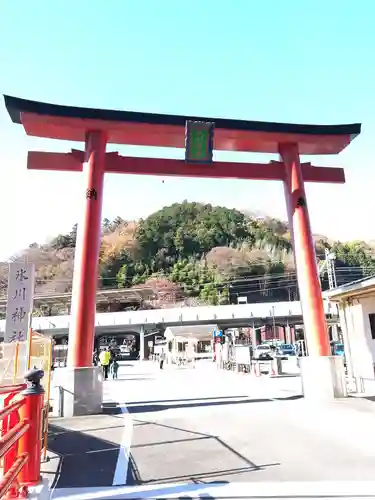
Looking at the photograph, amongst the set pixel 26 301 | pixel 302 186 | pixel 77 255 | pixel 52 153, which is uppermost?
pixel 52 153

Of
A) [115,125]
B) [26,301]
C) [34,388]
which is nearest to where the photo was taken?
[34,388]

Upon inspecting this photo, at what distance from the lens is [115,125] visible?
1088 centimetres

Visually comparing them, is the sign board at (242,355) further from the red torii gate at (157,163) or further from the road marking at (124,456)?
the road marking at (124,456)

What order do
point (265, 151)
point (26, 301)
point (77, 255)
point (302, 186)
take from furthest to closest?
point (265, 151) < point (302, 186) < point (77, 255) < point (26, 301)

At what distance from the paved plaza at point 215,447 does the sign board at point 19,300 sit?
6.94 feet

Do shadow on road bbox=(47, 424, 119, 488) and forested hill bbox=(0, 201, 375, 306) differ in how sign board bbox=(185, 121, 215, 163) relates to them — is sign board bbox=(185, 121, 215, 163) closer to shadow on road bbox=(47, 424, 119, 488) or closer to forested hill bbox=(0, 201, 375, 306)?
Result: shadow on road bbox=(47, 424, 119, 488)

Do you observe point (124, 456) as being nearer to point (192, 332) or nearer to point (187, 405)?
point (187, 405)

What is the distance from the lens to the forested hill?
8081 centimetres

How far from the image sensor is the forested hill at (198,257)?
80.8 m

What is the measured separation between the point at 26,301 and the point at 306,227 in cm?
793

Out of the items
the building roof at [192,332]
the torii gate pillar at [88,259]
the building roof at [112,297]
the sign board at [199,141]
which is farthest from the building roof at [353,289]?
the building roof at [112,297]

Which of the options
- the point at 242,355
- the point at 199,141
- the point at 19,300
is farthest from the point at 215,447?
the point at 242,355

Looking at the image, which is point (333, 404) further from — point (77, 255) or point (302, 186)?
point (77, 255)

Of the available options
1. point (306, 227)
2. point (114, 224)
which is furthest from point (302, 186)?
point (114, 224)
